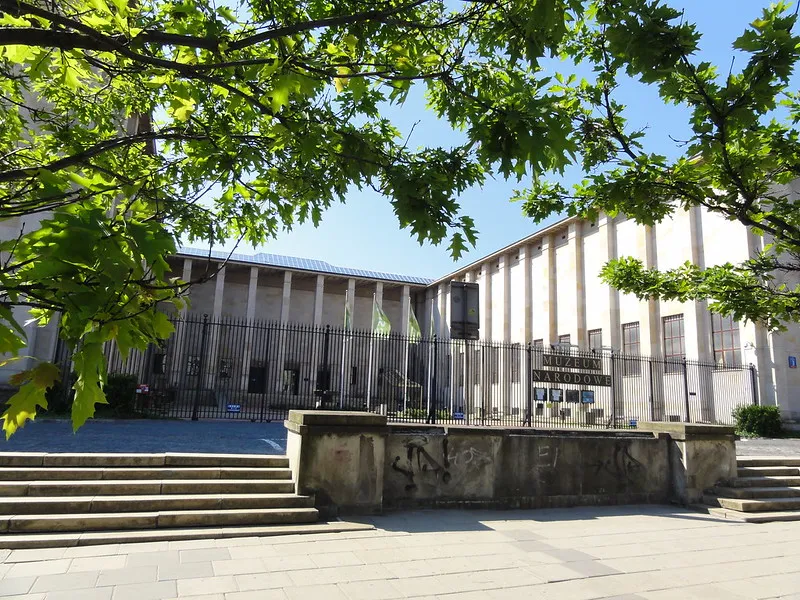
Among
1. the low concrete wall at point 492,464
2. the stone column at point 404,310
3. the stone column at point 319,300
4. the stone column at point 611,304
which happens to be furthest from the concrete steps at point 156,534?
the stone column at point 404,310

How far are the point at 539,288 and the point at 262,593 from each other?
1262 inches

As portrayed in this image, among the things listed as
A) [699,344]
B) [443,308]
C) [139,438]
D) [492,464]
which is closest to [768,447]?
[699,344]

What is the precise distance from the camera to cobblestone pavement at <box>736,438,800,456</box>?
14461 mm

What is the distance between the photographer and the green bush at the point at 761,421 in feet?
64.0

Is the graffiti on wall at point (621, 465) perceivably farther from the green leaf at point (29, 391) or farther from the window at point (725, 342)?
the window at point (725, 342)

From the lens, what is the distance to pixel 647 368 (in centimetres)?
2484

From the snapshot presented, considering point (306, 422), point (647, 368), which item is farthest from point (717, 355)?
point (306, 422)

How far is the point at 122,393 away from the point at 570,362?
46.2 feet

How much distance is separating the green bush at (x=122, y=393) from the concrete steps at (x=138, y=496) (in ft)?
33.7

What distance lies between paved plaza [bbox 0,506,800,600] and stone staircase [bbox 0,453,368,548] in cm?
34

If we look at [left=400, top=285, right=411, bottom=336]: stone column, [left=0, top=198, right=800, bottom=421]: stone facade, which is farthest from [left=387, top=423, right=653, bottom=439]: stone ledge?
[left=400, top=285, right=411, bottom=336]: stone column

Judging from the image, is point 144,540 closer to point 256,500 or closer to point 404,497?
point 256,500

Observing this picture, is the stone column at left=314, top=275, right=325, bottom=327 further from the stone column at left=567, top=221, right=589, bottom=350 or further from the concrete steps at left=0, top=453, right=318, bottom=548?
the concrete steps at left=0, top=453, right=318, bottom=548

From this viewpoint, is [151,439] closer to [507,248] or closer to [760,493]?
[760,493]
